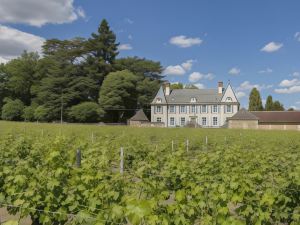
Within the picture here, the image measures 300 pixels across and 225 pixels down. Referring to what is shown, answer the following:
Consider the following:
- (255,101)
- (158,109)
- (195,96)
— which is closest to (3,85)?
(158,109)

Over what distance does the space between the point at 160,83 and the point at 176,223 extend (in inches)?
2652

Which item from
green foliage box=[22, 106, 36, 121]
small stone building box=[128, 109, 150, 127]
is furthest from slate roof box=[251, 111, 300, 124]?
green foliage box=[22, 106, 36, 121]

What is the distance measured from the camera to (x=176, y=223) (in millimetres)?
3094

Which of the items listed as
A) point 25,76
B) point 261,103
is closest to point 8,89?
Result: point 25,76

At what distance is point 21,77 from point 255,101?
50.9 metres

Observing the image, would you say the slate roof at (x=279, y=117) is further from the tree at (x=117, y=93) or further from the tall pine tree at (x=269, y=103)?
the tree at (x=117, y=93)

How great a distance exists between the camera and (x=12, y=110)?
60531 millimetres

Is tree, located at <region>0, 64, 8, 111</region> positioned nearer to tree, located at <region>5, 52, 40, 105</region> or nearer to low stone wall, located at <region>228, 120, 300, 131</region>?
tree, located at <region>5, 52, 40, 105</region>

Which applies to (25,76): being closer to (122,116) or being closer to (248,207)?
(122,116)

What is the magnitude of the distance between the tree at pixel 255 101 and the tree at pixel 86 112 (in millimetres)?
38586

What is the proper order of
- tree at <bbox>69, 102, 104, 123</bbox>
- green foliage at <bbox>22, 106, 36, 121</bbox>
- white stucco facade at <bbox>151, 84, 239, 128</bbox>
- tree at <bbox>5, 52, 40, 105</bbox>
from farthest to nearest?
tree at <bbox>5, 52, 40, 105</bbox> → white stucco facade at <bbox>151, 84, 239, 128</bbox> → green foliage at <bbox>22, 106, 36, 121</bbox> → tree at <bbox>69, 102, 104, 123</bbox>

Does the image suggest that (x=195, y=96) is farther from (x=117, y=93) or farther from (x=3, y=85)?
(x=3, y=85)

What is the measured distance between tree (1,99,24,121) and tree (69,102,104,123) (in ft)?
36.5

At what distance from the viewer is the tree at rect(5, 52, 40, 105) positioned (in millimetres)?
64188
